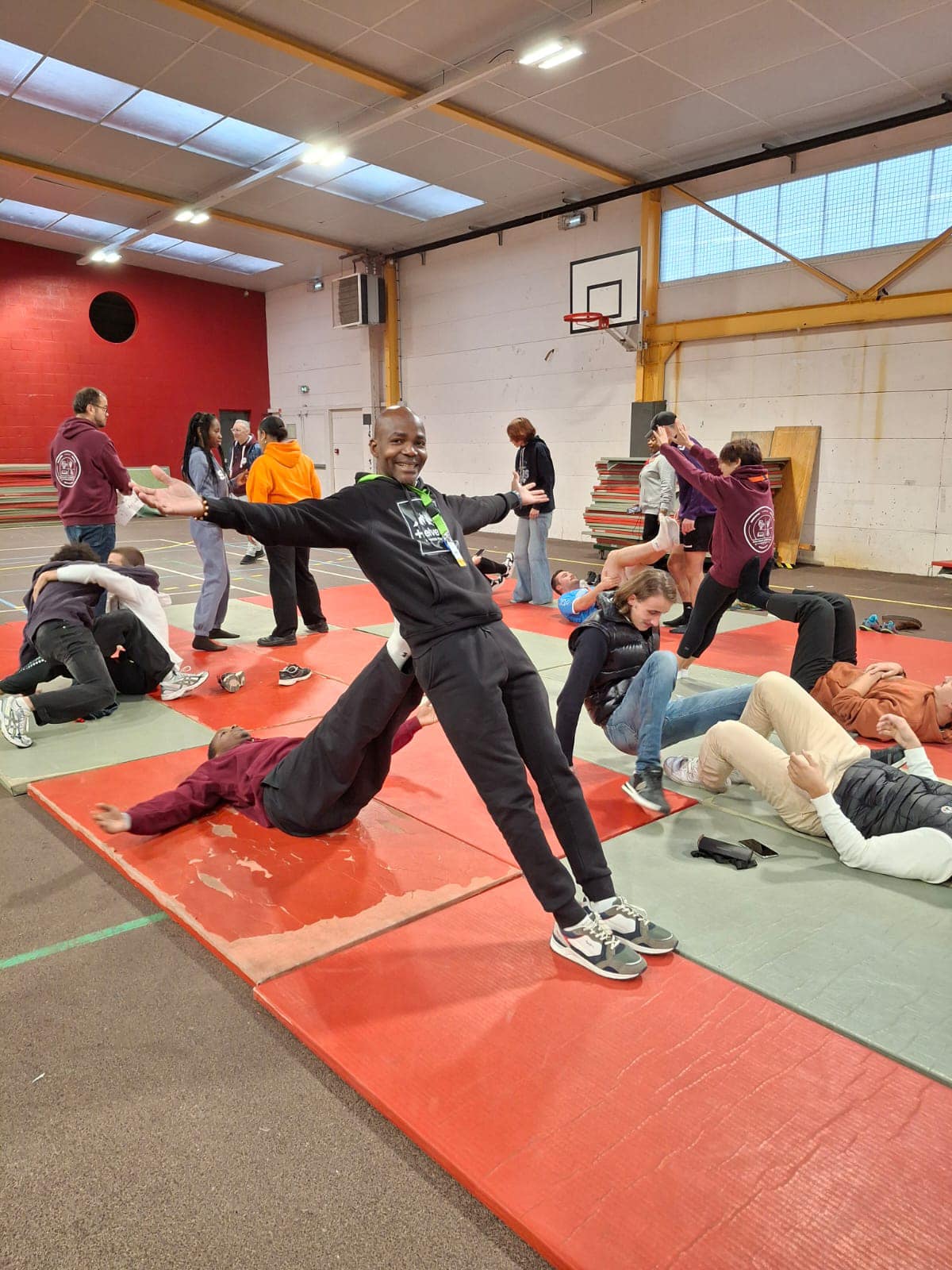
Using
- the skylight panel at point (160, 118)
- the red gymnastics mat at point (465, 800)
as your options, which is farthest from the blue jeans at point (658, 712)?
the skylight panel at point (160, 118)

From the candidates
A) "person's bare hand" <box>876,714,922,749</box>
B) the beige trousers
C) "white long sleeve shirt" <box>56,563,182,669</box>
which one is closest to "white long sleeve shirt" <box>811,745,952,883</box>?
the beige trousers

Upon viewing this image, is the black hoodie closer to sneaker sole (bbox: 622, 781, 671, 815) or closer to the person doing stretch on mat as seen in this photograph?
the person doing stretch on mat

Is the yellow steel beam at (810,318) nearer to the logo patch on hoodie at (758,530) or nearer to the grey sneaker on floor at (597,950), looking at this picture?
the logo patch on hoodie at (758,530)

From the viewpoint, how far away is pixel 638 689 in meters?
3.88

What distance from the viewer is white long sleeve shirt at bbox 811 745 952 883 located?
3076mm

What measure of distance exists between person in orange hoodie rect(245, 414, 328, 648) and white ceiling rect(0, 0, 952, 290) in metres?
4.51

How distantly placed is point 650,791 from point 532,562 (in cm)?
497

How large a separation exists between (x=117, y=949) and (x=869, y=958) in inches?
95.8

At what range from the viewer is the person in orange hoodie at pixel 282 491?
260 inches

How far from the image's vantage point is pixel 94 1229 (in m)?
1.77

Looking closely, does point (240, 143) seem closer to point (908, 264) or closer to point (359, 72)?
point (359, 72)

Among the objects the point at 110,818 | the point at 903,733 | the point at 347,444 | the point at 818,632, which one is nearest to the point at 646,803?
the point at 903,733

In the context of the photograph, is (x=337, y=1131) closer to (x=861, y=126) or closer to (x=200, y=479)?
(x=200, y=479)

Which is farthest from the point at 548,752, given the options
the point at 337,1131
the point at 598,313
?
the point at 598,313
